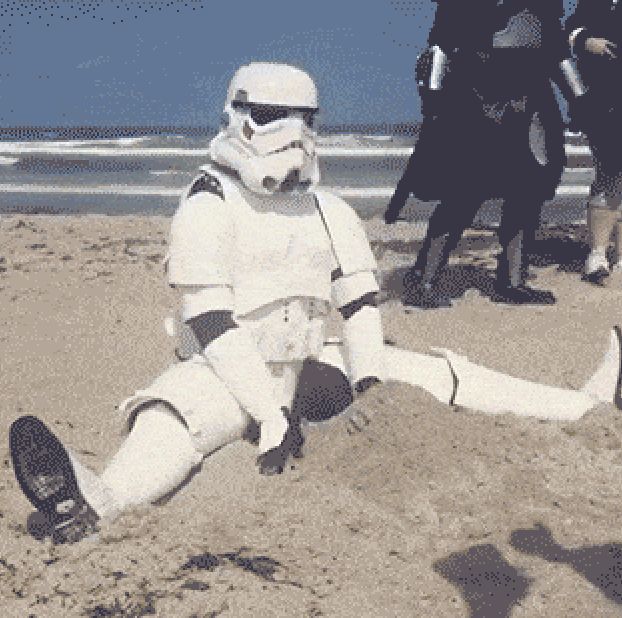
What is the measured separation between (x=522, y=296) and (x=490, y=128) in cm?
85

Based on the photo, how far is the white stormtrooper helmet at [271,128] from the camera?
3459mm

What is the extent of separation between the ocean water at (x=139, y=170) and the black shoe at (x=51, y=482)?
19.8 feet

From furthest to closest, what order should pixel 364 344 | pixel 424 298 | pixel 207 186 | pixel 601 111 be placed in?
pixel 601 111, pixel 424 298, pixel 364 344, pixel 207 186

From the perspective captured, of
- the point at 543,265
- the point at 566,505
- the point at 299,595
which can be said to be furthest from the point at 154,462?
the point at 543,265

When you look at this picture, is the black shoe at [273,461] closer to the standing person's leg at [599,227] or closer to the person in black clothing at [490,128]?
the person in black clothing at [490,128]

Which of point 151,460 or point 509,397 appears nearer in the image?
point 151,460

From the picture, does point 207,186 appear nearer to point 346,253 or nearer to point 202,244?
point 202,244

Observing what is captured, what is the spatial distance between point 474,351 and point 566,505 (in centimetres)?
163

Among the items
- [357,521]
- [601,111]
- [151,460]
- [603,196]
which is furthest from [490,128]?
[151,460]

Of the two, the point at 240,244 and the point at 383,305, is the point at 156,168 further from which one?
the point at 240,244

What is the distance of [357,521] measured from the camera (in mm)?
3373

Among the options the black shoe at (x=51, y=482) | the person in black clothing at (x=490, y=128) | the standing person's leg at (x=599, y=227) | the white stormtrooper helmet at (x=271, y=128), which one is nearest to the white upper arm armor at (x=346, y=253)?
the white stormtrooper helmet at (x=271, y=128)

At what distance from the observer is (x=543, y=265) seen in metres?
6.91

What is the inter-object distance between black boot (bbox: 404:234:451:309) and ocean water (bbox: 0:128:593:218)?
313 centimetres
